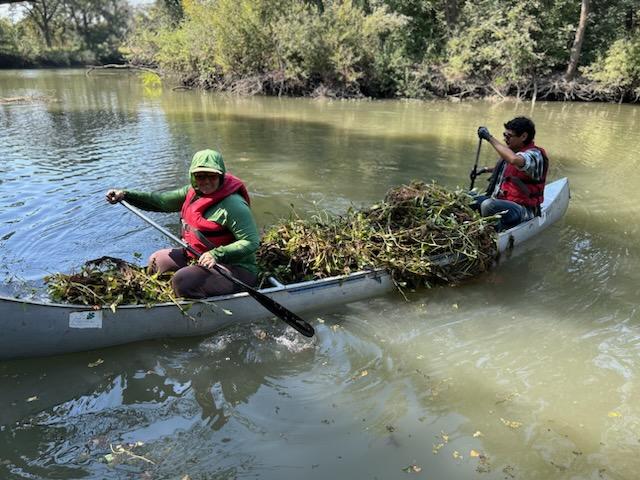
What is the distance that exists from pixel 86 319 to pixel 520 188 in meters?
5.21

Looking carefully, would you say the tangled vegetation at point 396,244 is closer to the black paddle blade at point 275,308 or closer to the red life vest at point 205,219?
the red life vest at point 205,219

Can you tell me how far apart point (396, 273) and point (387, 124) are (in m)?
12.8

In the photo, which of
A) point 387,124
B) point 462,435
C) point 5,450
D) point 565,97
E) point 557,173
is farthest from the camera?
point 565,97

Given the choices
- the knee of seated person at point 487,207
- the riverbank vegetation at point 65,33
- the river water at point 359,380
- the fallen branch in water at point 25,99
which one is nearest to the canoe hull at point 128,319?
the river water at point 359,380

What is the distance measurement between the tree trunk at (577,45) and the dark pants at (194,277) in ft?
79.4

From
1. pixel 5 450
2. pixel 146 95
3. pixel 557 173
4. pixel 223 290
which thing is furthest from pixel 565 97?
pixel 5 450

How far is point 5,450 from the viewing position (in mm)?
3373

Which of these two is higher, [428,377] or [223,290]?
[223,290]

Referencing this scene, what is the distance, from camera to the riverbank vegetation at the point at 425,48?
23.6m

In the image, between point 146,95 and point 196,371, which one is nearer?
point 196,371

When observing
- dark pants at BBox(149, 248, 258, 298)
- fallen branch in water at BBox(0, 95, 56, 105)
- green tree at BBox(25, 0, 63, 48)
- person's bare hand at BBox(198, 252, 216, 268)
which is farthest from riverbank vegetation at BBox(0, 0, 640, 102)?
green tree at BBox(25, 0, 63, 48)

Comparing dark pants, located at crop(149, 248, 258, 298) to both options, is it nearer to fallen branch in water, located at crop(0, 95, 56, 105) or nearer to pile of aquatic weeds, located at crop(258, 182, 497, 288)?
pile of aquatic weeds, located at crop(258, 182, 497, 288)

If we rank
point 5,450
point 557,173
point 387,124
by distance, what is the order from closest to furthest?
point 5,450 < point 557,173 < point 387,124

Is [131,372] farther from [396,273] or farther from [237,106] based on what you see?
[237,106]
